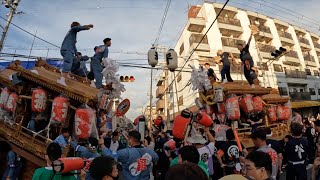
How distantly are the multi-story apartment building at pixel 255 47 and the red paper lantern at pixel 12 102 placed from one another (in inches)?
923

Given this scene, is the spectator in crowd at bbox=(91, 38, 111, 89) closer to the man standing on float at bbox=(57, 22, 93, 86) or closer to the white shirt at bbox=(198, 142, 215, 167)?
the man standing on float at bbox=(57, 22, 93, 86)

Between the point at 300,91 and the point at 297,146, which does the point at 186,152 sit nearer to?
the point at 297,146

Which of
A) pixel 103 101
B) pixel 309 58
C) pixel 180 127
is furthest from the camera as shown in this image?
pixel 309 58

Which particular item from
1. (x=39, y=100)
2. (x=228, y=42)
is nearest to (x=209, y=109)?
(x=39, y=100)

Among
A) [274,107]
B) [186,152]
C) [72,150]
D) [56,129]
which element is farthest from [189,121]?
[274,107]

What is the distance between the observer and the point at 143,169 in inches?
167

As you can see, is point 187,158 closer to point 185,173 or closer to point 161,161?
point 185,173

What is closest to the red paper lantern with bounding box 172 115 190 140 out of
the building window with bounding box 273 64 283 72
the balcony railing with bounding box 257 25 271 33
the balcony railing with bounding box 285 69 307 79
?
the building window with bounding box 273 64 283 72

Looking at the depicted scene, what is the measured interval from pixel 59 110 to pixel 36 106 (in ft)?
2.36

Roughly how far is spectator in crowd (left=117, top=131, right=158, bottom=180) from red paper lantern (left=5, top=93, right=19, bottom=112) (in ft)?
15.1

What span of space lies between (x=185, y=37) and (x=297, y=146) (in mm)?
29057

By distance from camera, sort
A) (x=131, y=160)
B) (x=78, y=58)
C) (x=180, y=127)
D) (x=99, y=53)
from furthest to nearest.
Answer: (x=78, y=58) → (x=99, y=53) → (x=180, y=127) → (x=131, y=160)

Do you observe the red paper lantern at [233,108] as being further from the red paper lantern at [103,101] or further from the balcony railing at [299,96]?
the balcony railing at [299,96]

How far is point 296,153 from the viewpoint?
5305 millimetres
